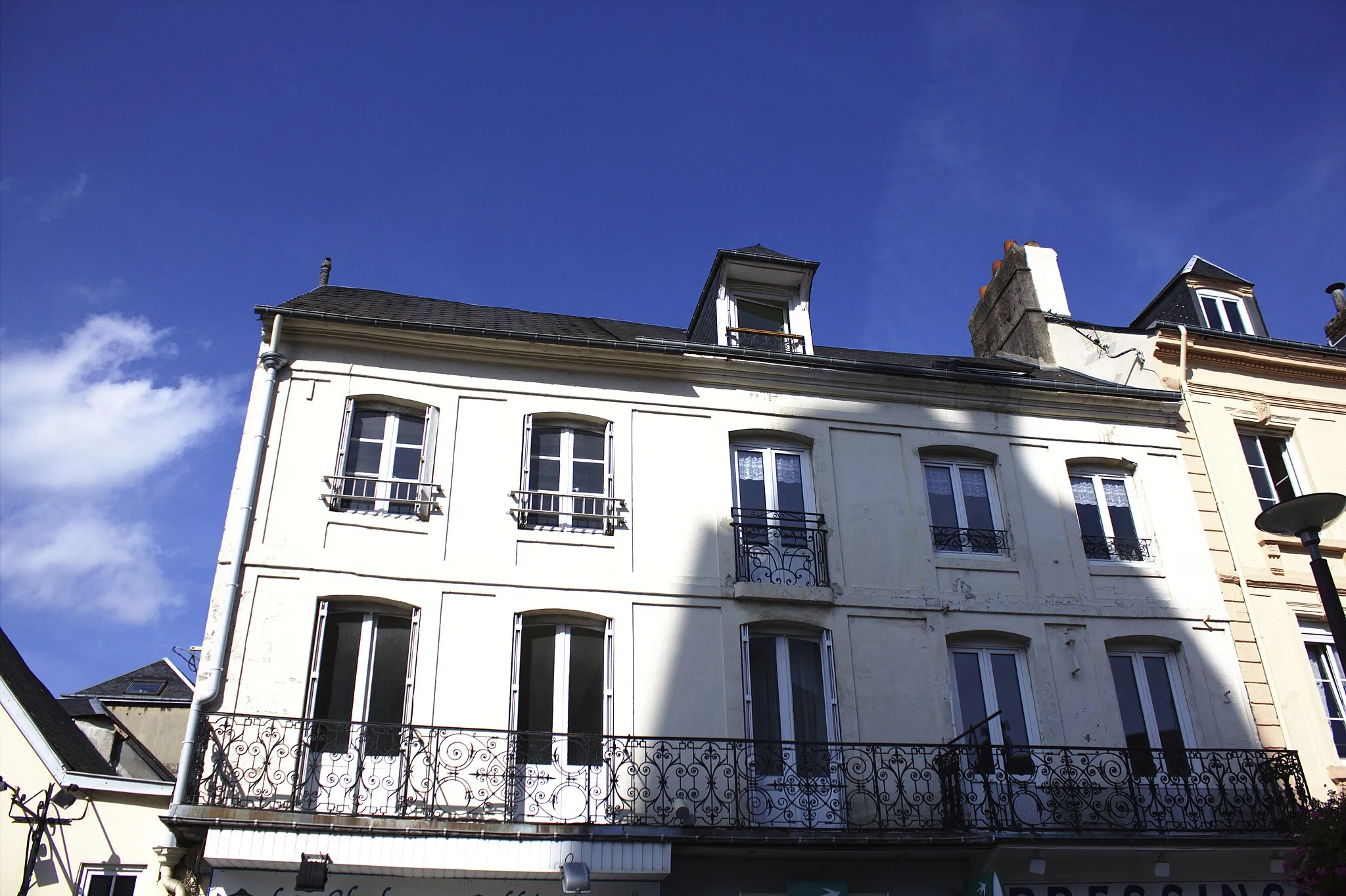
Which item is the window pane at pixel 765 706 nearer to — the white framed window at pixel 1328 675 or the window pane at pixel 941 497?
the window pane at pixel 941 497

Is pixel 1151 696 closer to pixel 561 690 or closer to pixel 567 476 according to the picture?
pixel 561 690

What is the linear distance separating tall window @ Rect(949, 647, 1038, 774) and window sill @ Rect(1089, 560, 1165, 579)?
1611 millimetres

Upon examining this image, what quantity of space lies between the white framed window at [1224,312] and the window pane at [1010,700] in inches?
288

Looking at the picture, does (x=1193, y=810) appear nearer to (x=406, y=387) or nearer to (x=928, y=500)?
(x=928, y=500)

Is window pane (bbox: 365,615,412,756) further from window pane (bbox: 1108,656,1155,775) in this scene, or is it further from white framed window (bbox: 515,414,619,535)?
window pane (bbox: 1108,656,1155,775)

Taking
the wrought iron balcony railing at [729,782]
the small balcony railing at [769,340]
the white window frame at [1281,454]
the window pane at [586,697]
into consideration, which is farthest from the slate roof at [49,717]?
the white window frame at [1281,454]

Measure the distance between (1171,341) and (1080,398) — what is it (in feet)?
6.53

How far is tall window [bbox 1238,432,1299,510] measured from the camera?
14039 mm

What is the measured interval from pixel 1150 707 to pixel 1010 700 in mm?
1791

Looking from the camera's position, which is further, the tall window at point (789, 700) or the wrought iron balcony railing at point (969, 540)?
the wrought iron balcony railing at point (969, 540)

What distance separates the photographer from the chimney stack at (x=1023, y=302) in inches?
651

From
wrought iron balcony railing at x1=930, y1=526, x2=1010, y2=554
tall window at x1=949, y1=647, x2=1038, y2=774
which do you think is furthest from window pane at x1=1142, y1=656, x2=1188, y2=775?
wrought iron balcony railing at x1=930, y1=526, x2=1010, y2=554

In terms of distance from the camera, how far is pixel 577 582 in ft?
36.2

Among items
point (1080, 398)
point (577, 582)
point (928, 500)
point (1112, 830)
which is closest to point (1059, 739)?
point (1112, 830)
